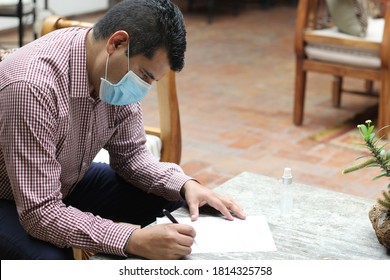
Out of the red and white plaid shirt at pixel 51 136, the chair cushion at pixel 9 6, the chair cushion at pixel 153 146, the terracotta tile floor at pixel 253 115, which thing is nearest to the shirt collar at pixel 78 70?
the red and white plaid shirt at pixel 51 136

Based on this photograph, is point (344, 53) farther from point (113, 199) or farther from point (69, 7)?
point (69, 7)

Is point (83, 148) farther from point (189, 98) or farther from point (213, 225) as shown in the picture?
point (189, 98)

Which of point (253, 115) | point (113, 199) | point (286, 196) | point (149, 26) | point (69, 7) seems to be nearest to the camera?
point (149, 26)

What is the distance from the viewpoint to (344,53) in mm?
4191

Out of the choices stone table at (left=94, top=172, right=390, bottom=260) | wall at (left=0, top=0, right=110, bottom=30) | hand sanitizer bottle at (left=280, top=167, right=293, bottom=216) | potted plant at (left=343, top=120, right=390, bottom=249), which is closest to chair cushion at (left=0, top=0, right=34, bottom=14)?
wall at (left=0, top=0, right=110, bottom=30)

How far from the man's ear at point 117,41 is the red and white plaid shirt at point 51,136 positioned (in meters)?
0.09

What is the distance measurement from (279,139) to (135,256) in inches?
99.8

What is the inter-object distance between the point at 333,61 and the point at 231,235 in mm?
2580

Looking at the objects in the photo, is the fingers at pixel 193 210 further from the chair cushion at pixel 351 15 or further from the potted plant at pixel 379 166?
the chair cushion at pixel 351 15

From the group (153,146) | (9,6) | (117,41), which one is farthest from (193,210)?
(9,6)

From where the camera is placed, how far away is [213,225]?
6.26 feet

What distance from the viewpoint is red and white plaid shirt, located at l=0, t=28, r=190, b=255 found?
175cm

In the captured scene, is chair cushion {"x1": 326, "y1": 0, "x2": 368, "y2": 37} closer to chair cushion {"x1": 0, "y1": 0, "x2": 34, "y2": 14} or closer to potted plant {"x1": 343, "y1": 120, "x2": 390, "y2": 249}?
chair cushion {"x1": 0, "y1": 0, "x2": 34, "y2": 14}

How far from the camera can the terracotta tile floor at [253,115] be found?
3.75 meters
